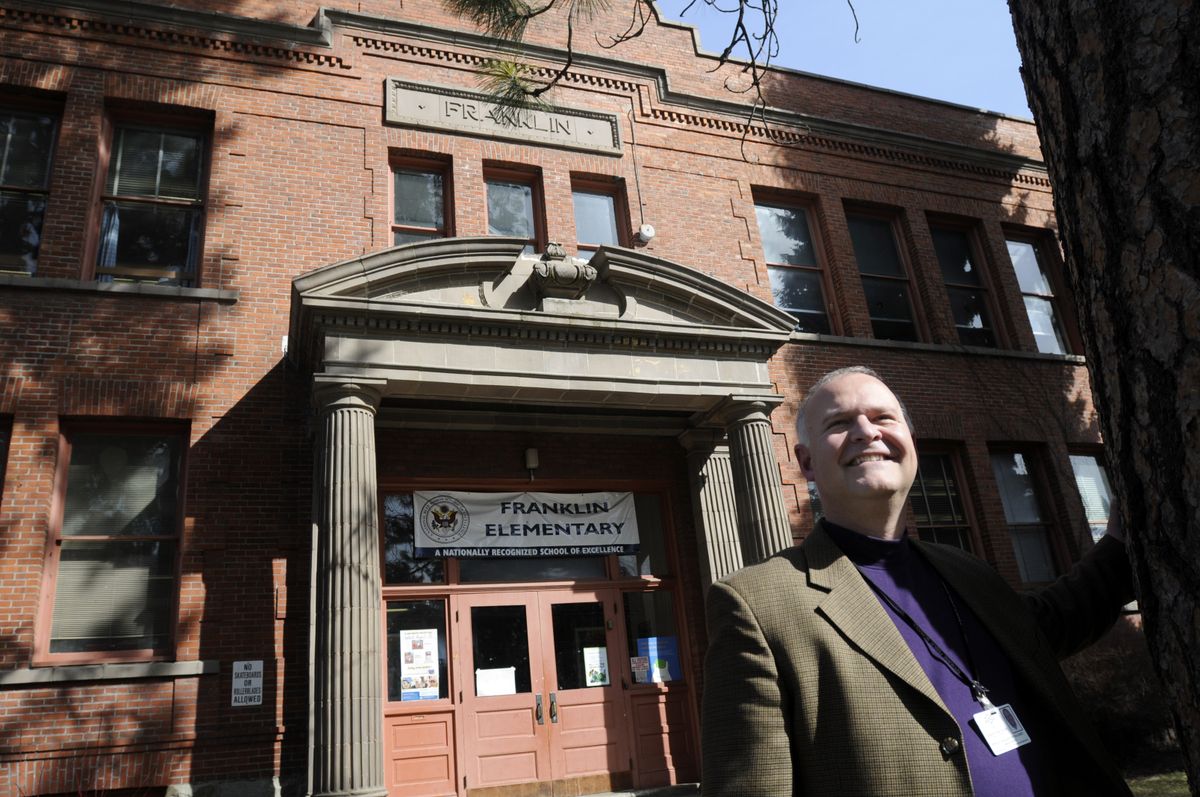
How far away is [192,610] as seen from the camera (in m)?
8.45

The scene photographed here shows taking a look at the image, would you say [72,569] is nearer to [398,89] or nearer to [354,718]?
[354,718]

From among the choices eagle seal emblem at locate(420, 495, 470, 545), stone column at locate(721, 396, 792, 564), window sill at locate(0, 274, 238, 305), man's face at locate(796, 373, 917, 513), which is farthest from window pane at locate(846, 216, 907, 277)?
man's face at locate(796, 373, 917, 513)

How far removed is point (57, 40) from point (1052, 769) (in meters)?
12.8

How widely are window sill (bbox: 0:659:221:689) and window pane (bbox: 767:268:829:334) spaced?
9337 mm

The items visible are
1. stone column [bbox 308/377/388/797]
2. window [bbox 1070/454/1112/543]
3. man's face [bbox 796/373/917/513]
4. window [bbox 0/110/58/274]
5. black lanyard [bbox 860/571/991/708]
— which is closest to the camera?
black lanyard [bbox 860/571/991/708]

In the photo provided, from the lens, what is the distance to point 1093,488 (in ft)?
45.3

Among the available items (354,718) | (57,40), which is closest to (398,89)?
(57,40)

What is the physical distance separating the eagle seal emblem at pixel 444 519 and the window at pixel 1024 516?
8.53m

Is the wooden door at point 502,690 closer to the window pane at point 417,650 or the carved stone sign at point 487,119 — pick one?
the window pane at point 417,650

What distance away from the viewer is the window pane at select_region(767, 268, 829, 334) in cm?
1320

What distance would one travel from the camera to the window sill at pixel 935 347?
495 inches

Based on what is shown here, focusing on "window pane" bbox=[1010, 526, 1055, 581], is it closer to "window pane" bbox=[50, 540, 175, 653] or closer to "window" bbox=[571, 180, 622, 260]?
"window" bbox=[571, 180, 622, 260]

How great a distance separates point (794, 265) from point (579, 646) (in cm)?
709

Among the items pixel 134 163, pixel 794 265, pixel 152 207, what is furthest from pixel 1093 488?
pixel 134 163
